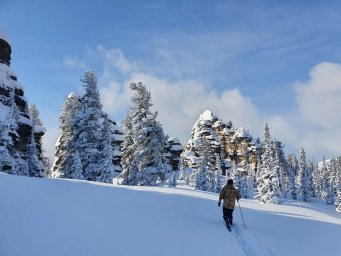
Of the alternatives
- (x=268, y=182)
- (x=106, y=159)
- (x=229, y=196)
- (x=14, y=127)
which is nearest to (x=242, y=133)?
(x=268, y=182)

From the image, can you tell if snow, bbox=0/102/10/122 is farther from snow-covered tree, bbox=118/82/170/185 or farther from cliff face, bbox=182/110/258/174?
cliff face, bbox=182/110/258/174

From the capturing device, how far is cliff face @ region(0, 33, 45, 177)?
32.5 m

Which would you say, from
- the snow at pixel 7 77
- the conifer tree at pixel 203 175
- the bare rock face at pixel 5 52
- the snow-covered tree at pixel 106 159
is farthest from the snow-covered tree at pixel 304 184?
the bare rock face at pixel 5 52

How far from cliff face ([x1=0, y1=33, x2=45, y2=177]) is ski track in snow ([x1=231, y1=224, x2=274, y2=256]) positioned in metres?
23.0

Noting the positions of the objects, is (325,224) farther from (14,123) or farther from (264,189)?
(264,189)

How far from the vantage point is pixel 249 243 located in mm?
13883

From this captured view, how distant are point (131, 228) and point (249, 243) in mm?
4823

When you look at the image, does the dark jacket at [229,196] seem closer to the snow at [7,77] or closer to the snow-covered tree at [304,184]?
the snow at [7,77]

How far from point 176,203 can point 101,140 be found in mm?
23383

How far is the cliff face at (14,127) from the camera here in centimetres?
3253

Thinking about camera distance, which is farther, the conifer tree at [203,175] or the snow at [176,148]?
the snow at [176,148]

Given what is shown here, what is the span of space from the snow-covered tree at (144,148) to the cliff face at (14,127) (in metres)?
9.65

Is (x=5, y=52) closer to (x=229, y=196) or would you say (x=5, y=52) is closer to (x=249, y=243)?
(x=229, y=196)

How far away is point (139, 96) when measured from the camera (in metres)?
38.7
